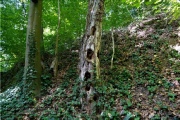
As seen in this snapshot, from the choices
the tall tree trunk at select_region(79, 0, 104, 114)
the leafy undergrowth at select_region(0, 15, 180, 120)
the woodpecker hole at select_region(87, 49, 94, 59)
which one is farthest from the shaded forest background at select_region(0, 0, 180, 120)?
the woodpecker hole at select_region(87, 49, 94, 59)

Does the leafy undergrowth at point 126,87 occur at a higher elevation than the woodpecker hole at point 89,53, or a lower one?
lower

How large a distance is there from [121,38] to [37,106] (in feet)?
16.1

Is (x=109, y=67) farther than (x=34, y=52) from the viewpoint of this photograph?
Yes

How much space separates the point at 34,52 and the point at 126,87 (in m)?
Answer: 3.31

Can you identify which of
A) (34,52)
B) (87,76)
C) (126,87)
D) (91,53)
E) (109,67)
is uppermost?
(34,52)

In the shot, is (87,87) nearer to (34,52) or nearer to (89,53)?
(89,53)

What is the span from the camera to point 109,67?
21.1ft

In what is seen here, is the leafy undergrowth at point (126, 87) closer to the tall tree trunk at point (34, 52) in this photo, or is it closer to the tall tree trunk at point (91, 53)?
the tall tree trunk at point (91, 53)

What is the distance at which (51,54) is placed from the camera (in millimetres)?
8305

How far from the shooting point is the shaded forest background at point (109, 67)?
177 inches

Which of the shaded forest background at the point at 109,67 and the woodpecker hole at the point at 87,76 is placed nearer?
the shaded forest background at the point at 109,67

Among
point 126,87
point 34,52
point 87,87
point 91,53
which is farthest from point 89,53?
point 34,52

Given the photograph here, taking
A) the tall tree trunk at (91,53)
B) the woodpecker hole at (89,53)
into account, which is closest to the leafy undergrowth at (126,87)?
the tall tree trunk at (91,53)

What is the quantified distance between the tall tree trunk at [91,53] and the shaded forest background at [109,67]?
224 millimetres
